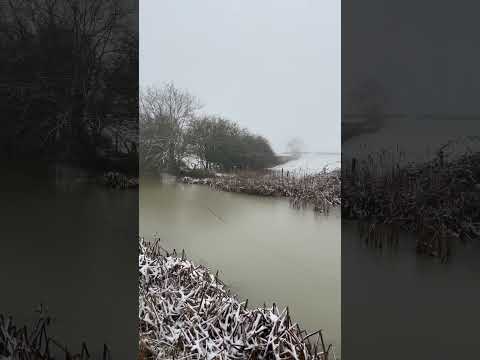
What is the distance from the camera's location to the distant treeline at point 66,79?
1275 mm

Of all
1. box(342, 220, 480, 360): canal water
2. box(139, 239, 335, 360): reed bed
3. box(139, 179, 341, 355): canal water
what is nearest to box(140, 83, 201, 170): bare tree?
box(139, 179, 341, 355): canal water

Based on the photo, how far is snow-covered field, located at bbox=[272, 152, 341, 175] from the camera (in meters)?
2.41

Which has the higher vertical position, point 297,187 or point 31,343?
point 297,187

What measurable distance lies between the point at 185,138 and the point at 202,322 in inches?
56.7

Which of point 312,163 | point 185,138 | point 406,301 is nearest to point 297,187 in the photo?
point 312,163

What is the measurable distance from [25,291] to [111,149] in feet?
1.97

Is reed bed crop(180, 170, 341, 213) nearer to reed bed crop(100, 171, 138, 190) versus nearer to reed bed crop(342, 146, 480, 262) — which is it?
reed bed crop(342, 146, 480, 262)

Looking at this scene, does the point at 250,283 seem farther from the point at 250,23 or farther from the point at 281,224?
the point at 250,23

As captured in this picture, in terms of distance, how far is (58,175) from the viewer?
129cm

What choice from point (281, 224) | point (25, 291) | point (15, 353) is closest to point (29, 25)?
point (25, 291)

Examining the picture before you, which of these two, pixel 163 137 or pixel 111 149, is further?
pixel 163 137

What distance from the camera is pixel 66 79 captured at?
1.31 m

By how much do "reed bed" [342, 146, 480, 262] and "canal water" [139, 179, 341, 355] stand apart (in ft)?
3.93

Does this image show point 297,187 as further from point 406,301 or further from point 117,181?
point 117,181
